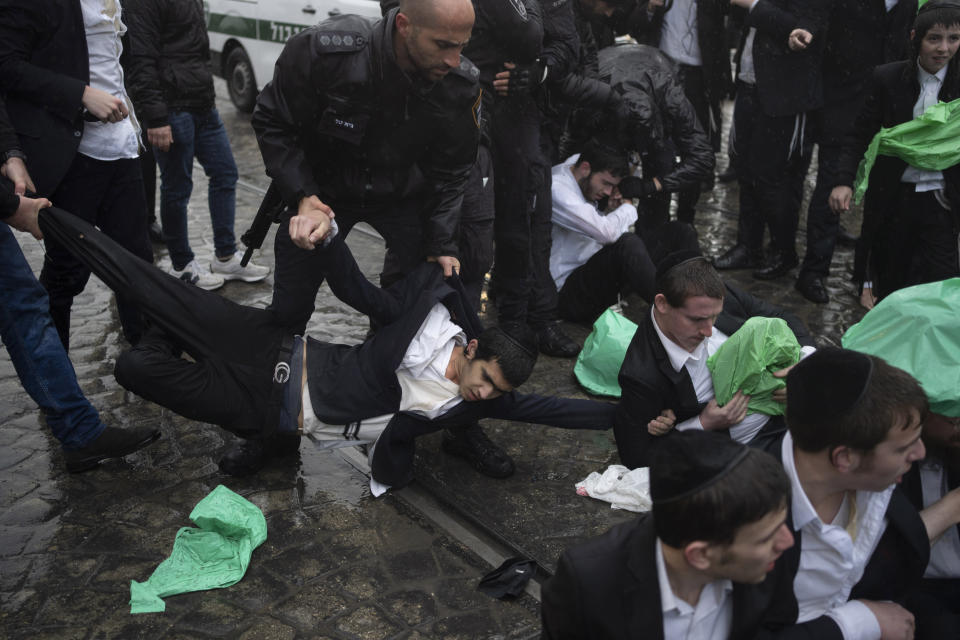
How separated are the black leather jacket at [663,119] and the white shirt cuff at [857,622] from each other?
12.3ft

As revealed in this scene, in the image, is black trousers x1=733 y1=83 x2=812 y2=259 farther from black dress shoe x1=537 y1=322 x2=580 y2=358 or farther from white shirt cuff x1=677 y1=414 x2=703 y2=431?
white shirt cuff x1=677 y1=414 x2=703 y2=431

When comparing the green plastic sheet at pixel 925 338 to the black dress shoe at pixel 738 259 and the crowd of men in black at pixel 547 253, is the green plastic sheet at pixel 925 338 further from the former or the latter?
the black dress shoe at pixel 738 259

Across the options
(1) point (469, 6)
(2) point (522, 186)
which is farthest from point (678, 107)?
(1) point (469, 6)

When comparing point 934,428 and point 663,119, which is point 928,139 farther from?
point 934,428

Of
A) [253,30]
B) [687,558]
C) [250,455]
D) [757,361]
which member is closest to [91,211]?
[250,455]

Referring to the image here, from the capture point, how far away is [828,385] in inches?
89.2

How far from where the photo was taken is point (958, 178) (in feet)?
16.0

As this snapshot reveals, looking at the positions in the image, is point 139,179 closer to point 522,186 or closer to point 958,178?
point 522,186

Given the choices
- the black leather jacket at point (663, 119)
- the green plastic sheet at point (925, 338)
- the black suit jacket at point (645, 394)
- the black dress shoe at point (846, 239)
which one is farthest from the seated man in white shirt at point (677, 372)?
the black dress shoe at point (846, 239)

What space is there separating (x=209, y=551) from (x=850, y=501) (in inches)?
91.0

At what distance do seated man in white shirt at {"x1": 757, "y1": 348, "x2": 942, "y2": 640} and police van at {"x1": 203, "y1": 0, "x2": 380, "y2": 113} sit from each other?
24.3 ft

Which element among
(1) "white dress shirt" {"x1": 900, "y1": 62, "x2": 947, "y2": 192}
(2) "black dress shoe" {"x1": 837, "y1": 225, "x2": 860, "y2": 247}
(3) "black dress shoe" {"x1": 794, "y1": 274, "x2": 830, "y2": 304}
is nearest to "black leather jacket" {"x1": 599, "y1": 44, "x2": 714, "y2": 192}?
(3) "black dress shoe" {"x1": 794, "y1": 274, "x2": 830, "y2": 304}

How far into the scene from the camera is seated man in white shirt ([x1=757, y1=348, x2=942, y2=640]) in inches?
86.7

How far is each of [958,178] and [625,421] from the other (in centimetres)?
261
